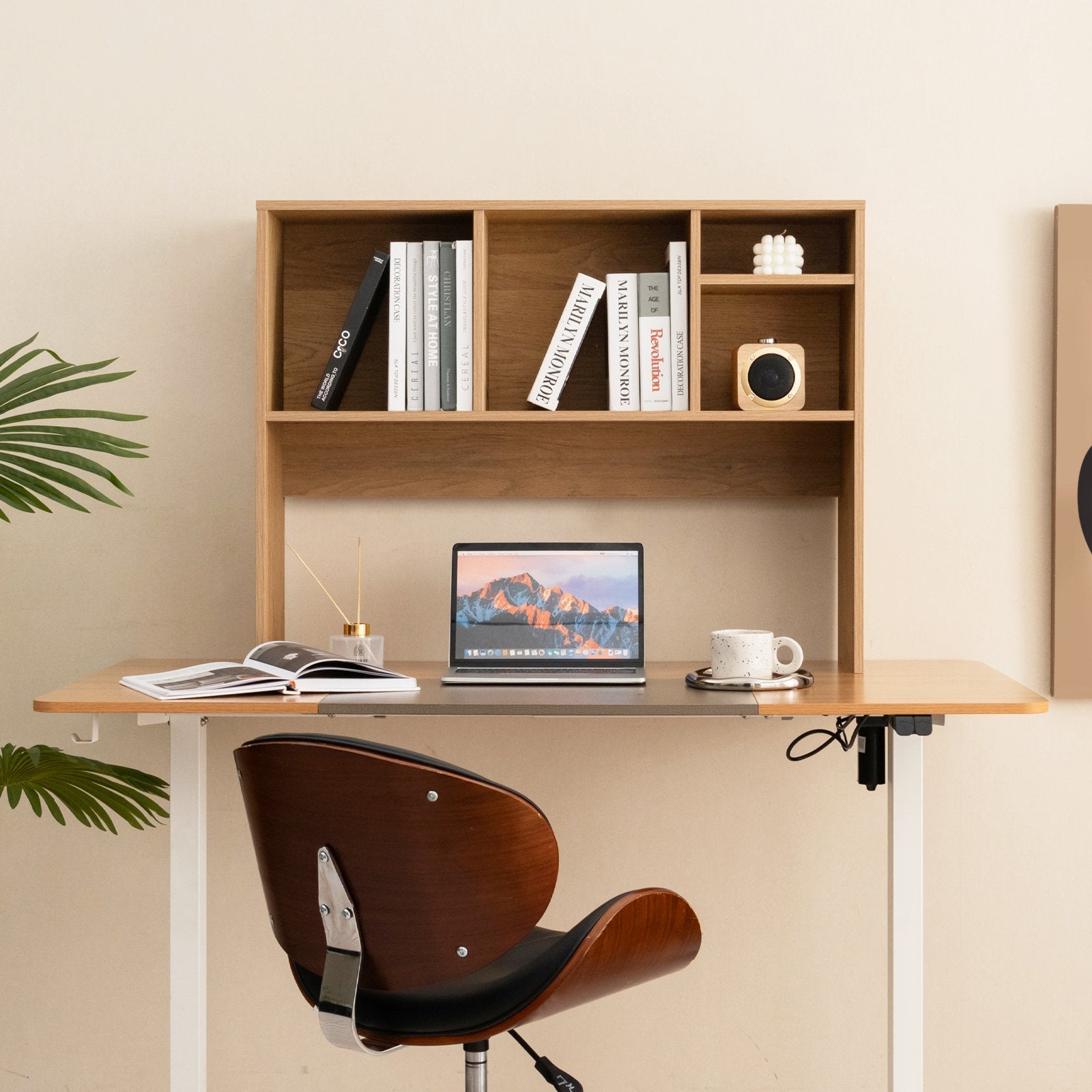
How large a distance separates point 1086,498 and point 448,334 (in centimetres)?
118

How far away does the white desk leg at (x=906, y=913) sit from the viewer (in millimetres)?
1583

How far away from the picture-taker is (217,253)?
2.03 m

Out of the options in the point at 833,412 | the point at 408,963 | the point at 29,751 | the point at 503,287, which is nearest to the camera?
the point at 408,963

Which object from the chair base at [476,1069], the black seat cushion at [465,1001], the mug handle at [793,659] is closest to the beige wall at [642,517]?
the mug handle at [793,659]

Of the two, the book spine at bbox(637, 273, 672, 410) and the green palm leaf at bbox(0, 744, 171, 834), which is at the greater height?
the book spine at bbox(637, 273, 672, 410)

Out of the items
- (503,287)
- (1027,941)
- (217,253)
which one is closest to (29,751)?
(217,253)

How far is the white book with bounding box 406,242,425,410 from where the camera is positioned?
1.82 meters

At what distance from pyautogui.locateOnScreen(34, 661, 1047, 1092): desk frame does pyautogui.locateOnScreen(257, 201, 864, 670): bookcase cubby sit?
0.31 m

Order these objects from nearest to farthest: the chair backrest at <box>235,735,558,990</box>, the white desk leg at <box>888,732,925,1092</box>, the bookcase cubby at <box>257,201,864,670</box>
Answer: the chair backrest at <box>235,735,558,990</box> < the white desk leg at <box>888,732,925,1092</box> < the bookcase cubby at <box>257,201,864,670</box>

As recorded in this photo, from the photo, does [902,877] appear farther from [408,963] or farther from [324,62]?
[324,62]

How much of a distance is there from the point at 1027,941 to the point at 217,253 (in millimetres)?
1987

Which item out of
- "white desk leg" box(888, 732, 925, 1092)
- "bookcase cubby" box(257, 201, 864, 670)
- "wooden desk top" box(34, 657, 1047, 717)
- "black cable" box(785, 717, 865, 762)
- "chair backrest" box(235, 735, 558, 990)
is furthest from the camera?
"bookcase cubby" box(257, 201, 864, 670)

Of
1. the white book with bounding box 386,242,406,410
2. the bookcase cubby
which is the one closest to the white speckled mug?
the bookcase cubby

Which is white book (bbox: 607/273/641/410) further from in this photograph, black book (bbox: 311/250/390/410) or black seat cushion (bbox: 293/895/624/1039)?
black seat cushion (bbox: 293/895/624/1039)
